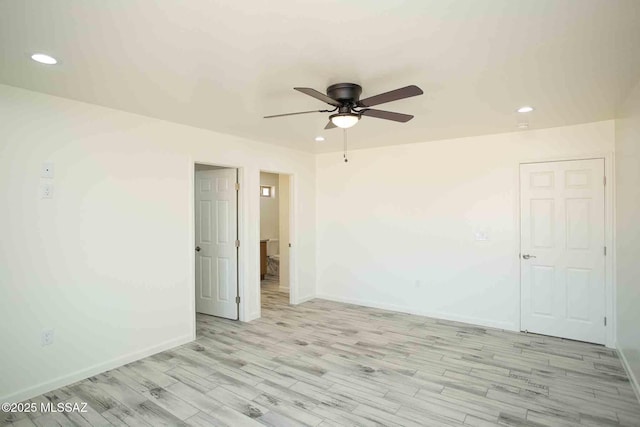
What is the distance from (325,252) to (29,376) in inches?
160

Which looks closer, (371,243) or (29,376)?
(29,376)

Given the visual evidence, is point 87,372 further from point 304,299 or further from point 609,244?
point 609,244

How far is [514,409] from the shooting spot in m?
2.62

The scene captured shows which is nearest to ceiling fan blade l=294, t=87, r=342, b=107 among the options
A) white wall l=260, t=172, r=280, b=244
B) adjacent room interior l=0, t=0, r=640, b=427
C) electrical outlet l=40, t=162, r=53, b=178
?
adjacent room interior l=0, t=0, r=640, b=427

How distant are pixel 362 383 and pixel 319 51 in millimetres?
2676

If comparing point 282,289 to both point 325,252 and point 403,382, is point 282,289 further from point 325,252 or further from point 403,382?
point 403,382

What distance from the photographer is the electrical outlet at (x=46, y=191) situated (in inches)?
114

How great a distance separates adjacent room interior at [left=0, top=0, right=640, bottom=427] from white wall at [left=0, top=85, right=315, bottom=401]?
0.06 ft

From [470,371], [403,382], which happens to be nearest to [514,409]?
[470,371]

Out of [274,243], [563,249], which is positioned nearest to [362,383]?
[563,249]

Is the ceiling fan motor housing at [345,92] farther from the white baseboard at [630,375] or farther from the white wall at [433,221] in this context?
the white baseboard at [630,375]

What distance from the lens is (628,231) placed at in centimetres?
318

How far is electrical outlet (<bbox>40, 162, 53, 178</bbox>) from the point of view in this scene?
2891mm

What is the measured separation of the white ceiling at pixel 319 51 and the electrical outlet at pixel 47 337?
2.01m
